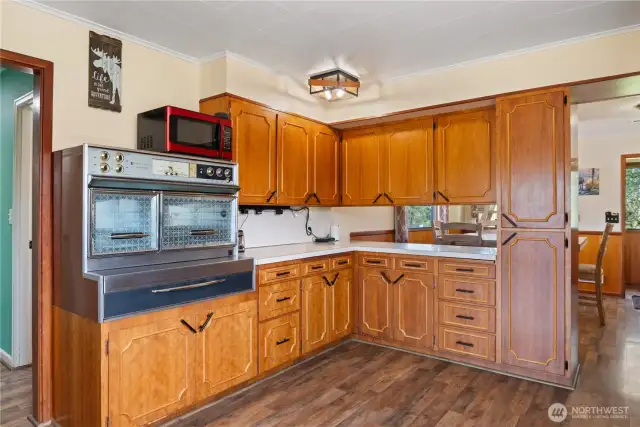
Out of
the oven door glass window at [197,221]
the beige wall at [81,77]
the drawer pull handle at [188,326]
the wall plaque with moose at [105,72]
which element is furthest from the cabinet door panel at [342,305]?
the wall plaque with moose at [105,72]

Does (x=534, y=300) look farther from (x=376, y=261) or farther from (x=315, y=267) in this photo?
(x=315, y=267)

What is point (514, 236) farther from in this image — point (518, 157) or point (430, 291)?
point (430, 291)

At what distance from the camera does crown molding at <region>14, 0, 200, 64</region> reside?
234cm

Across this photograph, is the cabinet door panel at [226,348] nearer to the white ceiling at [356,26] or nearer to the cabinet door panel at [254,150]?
the cabinet door panel at [254,150]

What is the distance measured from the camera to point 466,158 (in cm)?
339

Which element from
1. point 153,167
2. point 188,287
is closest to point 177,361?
point 188,287

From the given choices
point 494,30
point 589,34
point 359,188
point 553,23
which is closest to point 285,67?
point 359,188

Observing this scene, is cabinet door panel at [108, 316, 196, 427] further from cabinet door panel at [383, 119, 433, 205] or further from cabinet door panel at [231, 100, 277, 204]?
cabinet door panel at [383, 119, 433, 205]

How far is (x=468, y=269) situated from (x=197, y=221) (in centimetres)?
212

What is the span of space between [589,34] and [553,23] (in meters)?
0.35

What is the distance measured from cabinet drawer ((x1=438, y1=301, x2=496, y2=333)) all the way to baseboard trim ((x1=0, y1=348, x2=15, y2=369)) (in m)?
3.48

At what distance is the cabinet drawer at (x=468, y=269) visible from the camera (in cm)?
308

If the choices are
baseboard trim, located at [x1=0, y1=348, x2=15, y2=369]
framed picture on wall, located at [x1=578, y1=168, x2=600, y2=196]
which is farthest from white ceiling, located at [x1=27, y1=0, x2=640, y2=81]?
framed picture on wall, located at [x1=578, y1=168, x2=600, y2=196]

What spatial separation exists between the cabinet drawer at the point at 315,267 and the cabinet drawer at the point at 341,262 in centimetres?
10
